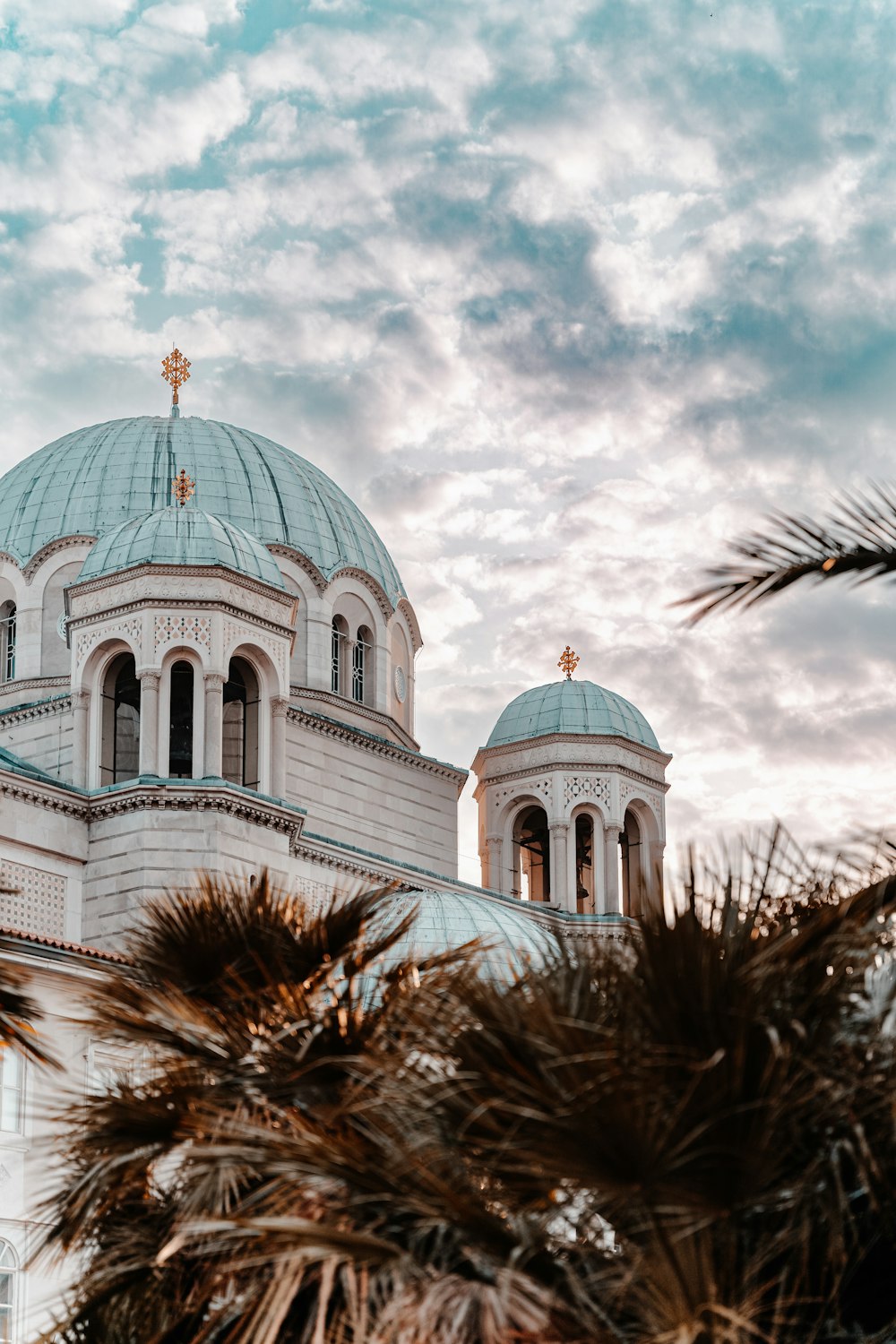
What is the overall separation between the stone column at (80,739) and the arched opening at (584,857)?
45.4 feet

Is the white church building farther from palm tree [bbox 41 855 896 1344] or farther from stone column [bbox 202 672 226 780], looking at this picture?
palm tree [bbox 41 855 896 1344]

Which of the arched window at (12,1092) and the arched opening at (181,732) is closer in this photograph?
the arched window at (12,1092)

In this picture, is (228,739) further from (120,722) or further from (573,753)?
(573,753)

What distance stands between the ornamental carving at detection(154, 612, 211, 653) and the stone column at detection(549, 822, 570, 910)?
11.9 metres

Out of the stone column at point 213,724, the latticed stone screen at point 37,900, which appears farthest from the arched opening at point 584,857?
the latticed stone screen at point 37,900

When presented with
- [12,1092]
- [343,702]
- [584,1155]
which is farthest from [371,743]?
[584,1155]

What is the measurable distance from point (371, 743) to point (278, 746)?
5.41 meters

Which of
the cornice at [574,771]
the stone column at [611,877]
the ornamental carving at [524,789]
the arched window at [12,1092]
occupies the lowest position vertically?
the arched window at [12,1092]

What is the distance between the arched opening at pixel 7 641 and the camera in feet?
125

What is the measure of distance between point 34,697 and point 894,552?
94.9ft

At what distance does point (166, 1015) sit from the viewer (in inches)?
383

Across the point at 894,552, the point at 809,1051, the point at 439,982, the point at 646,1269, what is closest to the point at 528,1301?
the point at 646,1269

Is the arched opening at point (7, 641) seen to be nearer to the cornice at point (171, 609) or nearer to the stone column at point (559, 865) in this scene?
the cornice at point (171, 609)

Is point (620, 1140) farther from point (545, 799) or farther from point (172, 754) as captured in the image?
point (545, 799)
